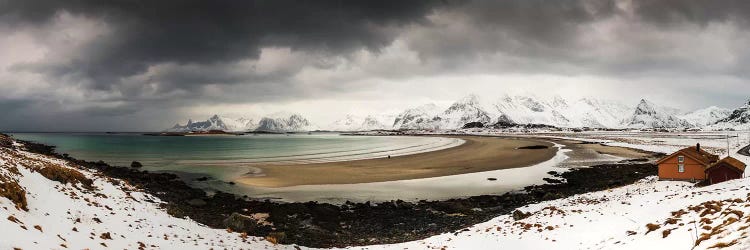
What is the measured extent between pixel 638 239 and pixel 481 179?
3132cm

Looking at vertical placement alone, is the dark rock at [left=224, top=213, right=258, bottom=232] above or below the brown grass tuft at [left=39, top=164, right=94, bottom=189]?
below

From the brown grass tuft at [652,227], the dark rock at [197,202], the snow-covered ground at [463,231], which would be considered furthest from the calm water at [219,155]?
the brown grass tuft at [652,227]

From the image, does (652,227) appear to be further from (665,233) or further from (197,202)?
(197,202)

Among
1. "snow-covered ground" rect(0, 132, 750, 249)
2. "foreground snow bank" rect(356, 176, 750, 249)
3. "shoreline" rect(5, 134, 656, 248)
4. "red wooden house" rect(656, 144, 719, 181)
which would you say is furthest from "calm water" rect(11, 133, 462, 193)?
"red wooden house" rect(656, 144, 719, 181)

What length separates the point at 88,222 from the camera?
1439 cm

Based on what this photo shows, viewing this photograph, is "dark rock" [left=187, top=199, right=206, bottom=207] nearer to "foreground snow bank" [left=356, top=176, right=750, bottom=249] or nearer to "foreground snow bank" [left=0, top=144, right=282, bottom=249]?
"foreground snow bank" [left=0, top=144, right=282, bottom=249]

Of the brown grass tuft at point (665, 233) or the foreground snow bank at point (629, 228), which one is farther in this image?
the brown grass tuft at point (665, 233)

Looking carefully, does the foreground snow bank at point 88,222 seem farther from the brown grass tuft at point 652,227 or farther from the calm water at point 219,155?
the calm water at point 219,155

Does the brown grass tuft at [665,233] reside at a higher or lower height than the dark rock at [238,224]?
higher

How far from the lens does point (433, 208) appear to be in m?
29.2

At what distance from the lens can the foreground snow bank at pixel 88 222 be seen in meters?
11.1

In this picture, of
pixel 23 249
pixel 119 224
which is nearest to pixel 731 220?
pixel 23 249

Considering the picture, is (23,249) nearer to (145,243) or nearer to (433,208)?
(145,243)

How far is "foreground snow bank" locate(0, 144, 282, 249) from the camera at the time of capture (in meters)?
11.1
